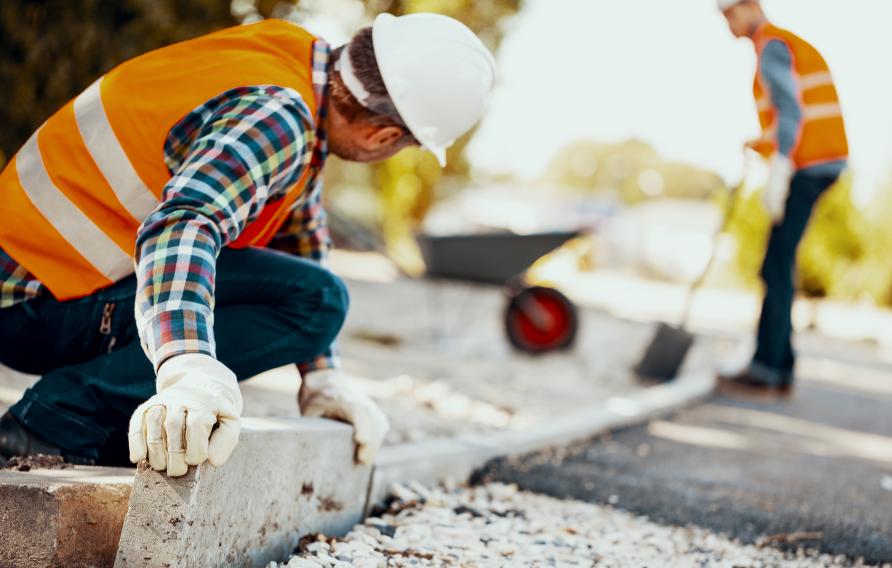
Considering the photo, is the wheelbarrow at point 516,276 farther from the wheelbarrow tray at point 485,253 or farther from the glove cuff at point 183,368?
the glove cuff at point 183,368

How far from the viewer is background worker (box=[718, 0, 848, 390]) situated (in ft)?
14.4

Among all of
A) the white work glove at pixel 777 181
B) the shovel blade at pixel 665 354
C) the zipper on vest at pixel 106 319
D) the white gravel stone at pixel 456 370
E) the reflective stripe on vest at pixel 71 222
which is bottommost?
the white gravel stone at pixel 456 370

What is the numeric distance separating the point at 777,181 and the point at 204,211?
138 inches

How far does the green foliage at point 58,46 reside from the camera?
16.7 ft

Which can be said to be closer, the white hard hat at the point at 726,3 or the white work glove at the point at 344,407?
the white work glove at the point at 344,407

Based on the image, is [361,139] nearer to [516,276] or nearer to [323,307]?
[323,307]

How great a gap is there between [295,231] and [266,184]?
0.75 metres

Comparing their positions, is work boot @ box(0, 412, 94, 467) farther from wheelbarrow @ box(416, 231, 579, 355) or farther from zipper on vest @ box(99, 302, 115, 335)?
wheelbarrow @ box(416, 231, 579, 355)

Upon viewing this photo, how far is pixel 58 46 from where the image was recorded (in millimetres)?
5148

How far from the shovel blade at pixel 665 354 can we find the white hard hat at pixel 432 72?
13.7 feet

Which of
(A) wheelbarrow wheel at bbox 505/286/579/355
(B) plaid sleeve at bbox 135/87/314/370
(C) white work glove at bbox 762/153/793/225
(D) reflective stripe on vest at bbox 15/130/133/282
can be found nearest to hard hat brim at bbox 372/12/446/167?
(B) plaid sleeve at bbox 135/87/314/370

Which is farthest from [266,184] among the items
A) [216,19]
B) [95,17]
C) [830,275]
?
[830,275]

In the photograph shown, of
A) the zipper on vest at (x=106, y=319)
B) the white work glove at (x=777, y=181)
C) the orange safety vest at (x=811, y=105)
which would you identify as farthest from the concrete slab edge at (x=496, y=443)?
the orange safety vest at (x=811, y=105)

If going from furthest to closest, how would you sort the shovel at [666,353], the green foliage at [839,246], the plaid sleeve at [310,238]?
the green foliage at [839,246] < the shovel at [666,353] < the plaid sleeve at [310,238]
